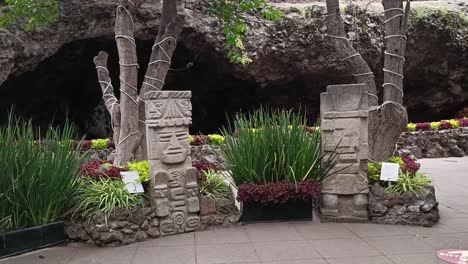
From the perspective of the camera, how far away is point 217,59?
48.0ft

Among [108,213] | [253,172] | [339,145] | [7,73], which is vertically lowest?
[108,213]

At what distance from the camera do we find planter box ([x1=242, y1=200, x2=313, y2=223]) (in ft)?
18.7

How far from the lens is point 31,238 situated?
4664 mm

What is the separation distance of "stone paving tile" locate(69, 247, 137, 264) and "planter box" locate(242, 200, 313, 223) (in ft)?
5.34

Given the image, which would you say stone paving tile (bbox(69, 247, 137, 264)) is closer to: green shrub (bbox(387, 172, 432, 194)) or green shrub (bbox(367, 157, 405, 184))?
green shrub (bbox(367, 157, 405, 184))

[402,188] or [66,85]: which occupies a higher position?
[66,85]

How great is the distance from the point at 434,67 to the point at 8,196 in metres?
16.2

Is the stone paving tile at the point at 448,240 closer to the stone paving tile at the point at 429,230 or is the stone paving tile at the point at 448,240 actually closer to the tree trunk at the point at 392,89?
the stone paving tile at the point at 429,230

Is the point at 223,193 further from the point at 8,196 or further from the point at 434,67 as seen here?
the point at 434,67

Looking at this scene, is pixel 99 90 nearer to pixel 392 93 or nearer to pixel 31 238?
pixel 31 238

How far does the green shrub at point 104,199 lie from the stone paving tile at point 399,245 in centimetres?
284

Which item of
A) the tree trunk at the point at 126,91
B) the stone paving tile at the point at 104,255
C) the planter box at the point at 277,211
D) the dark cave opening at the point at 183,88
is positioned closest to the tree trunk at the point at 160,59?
the tree trunk at the point at 126,91

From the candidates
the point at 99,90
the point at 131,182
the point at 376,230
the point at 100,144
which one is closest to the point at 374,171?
the point at 376,230

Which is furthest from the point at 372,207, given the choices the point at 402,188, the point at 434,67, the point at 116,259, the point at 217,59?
the point at 434,67
